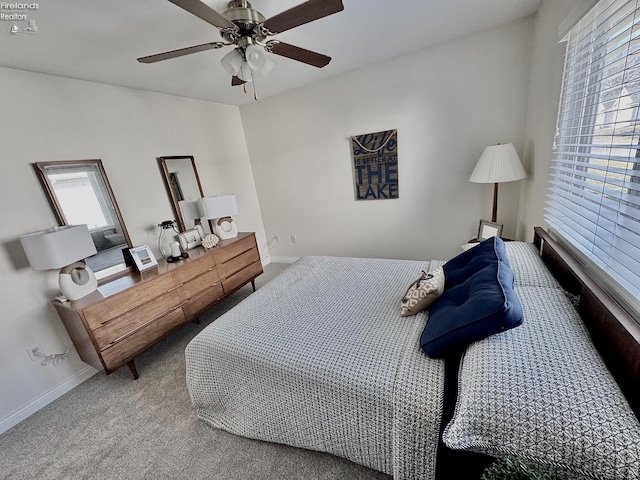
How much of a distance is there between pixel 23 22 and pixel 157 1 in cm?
73

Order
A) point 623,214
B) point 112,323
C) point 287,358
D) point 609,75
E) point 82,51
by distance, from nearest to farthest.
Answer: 1. point 623,214
2. point 609,75
3. point 287,358
4. point 82,51
5. point 112,323

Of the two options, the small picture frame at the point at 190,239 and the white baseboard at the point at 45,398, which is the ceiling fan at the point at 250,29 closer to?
the small picture frame at the point at 190,239

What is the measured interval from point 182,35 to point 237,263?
6.61ft

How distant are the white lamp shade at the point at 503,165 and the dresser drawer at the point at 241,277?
2.55m

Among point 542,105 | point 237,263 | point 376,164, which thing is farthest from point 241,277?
point 542,105

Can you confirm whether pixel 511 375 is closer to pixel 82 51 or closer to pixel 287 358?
pixel 287 358

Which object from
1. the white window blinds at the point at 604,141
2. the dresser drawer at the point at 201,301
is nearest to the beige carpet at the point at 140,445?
the dresser drawer at the point at 201,301

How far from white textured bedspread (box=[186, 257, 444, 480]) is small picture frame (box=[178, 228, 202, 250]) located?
4.40 feet

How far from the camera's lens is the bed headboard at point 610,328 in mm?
760

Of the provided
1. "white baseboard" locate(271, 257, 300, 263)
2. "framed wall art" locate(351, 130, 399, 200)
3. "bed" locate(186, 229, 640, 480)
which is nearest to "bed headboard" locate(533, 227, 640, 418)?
"bed" locate(186, 229, 640, 480)

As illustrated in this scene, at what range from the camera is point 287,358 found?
128 cm

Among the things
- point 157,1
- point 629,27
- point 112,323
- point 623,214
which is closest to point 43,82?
point 157,1

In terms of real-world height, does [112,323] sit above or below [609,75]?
below

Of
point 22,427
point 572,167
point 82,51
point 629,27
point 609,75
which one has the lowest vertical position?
point 22,427
